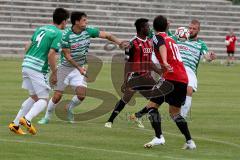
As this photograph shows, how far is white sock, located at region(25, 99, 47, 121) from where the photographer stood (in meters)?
13.2

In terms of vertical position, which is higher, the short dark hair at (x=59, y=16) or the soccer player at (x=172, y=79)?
the short dark hair at (x=59, y=16)

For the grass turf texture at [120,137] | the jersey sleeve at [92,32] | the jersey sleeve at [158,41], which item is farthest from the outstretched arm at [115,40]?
the jersey sleeve at [158,41]

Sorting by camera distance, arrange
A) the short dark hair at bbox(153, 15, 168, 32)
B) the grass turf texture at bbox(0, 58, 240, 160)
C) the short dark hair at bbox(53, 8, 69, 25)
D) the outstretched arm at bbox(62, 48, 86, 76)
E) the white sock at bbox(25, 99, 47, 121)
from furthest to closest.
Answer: the outstretched arm at bbox(62, 48, 86, 76) < the short dark hair at bbox(53, 8, 69, 25) < the white sock at bbox(25, 99, 47, 121) < the short dark hair at bbox(153, 15, 168, 32) < the grass turf texture at bbox(0, 58, 240, 160)

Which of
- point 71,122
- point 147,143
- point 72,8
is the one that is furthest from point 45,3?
point 147,143

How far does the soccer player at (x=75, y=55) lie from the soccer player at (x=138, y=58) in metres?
0.66

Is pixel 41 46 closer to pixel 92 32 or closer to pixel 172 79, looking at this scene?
pixel 92 32

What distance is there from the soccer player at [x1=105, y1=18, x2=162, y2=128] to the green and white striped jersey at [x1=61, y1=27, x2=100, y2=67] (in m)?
0.83

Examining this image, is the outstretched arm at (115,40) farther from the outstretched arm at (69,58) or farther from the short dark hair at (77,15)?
the outstretched arm at (69,58)

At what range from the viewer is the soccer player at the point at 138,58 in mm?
15531

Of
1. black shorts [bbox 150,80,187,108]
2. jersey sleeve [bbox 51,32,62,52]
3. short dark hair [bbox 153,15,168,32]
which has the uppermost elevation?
short dark hair [bbox 153,15,168,32]

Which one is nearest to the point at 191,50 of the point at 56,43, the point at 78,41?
the point at 78,41

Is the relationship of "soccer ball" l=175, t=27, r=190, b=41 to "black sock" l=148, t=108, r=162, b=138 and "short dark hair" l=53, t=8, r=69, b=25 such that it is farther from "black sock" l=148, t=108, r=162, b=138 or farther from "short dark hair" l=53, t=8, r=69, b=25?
"black sock" l=148, t=108, r=162, b=138

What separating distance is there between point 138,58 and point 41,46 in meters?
2.76

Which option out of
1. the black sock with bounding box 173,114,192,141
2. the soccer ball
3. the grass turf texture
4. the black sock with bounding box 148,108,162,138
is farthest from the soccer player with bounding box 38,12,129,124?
the black sock with bounding box 173,114,192,141
